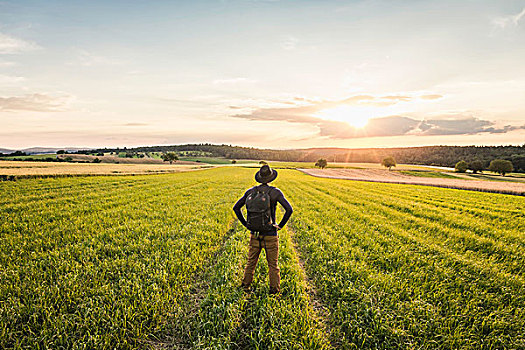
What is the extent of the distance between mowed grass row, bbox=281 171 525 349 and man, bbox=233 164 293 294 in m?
1.61

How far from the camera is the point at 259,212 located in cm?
502

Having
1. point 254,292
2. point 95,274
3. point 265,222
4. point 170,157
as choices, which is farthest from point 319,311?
point 170,157

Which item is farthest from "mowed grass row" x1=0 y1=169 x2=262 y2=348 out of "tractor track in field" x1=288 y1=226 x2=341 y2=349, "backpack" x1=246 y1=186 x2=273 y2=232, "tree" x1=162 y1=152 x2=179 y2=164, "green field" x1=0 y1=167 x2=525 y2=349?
"tree" x1=162 y1=152 x2=179 y2=164

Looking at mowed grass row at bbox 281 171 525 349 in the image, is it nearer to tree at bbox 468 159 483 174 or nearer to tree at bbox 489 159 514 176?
tree at bbox 489 159 514 176

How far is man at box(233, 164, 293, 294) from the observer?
199 inches

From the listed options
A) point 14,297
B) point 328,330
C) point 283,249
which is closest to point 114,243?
point 14,297

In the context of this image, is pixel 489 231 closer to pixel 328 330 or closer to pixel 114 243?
pixel 328 330

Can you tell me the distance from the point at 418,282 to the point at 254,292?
4.40 metres

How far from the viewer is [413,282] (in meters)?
5.79

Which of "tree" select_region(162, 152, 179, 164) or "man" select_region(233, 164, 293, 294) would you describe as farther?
"tree" select_region(162, 152, 179, 164)

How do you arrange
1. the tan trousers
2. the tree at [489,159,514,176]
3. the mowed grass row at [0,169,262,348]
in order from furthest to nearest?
the tree at [489,159,514,176]
the tan trousers
the mowed grass row at [0,169,262,348]

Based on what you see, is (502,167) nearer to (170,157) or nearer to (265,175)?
(265,175)

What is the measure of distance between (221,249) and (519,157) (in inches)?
5482

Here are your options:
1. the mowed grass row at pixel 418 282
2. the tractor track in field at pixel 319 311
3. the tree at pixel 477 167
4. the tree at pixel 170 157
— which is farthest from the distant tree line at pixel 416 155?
the tractor track in field at pixel 319 311
